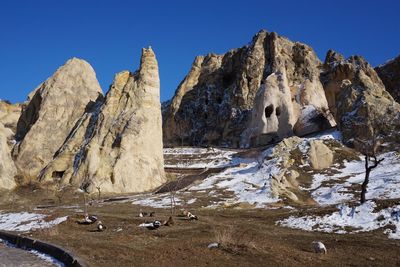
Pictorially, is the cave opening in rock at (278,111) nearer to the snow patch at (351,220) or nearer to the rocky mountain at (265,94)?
the rocky mountain at (265,94)

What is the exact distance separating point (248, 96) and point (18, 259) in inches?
3560

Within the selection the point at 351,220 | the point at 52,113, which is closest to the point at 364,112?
the point at 351,220

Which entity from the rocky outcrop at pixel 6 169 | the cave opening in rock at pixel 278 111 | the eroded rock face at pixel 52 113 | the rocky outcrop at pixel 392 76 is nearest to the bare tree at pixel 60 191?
the rocky outcrop at pixel 6 169

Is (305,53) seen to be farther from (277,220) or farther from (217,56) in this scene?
(277,220)

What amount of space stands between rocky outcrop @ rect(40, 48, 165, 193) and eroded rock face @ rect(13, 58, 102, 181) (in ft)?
9.11

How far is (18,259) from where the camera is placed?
1445 centimetres

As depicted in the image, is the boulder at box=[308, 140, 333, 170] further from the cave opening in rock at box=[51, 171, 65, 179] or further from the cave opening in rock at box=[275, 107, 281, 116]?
the cave opening in rock at box=[51, 171, 65, 179]

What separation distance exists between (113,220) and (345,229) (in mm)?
13775

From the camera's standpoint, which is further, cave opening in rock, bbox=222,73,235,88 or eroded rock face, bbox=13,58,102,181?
cave opening in rock, bbox=222,73,235,88

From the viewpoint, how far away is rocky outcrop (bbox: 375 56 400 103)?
10430cm

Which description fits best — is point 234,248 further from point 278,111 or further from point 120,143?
point 278,111

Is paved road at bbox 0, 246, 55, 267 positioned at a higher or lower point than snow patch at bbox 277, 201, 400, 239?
higher

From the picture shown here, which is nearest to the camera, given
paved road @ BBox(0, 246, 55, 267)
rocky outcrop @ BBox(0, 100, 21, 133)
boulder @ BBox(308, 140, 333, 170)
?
paved road @ BBox(0, 246, 55, 267)

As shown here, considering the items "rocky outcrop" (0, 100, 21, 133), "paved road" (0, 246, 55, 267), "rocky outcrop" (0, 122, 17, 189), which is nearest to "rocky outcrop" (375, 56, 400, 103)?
"rocky outcrop" (0, 100, 21, 133)
